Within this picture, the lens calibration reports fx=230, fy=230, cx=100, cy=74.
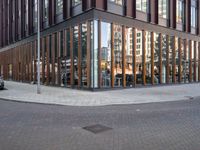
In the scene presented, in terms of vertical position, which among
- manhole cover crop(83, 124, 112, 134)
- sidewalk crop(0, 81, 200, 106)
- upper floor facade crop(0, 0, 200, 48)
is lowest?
manhole cover crop(83, 124, 112, 134)

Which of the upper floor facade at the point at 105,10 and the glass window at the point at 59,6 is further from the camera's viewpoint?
the glass window at the point at 59,6

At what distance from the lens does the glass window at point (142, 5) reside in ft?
78.7

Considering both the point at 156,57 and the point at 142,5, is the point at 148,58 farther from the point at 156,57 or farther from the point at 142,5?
the point at 142,5

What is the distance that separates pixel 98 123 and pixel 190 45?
27.2 metres

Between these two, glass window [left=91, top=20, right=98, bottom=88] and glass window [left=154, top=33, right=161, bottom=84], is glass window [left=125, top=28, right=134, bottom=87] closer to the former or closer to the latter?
glass window [left=91, top=20, right=98, bottom=88]

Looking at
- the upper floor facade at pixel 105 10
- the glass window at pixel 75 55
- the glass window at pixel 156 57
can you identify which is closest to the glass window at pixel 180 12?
the upper floor facade at pixel 105 10

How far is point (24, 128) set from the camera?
7.13m

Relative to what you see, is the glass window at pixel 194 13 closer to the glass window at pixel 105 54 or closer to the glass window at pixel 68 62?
the glass window at pixel 105 54

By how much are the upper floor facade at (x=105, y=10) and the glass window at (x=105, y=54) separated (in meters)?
1.70

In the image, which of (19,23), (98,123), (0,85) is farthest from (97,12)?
(19,23)

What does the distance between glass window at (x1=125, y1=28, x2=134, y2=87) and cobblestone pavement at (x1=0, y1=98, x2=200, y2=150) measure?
42.5 ft

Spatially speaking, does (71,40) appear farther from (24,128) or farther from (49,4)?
(24,128)

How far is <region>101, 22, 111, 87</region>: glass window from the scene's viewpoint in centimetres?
2053

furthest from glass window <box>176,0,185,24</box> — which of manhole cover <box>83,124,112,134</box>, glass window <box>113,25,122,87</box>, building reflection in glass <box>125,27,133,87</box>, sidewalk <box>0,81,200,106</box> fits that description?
manhole cover <box>83,124,112,134</box>
